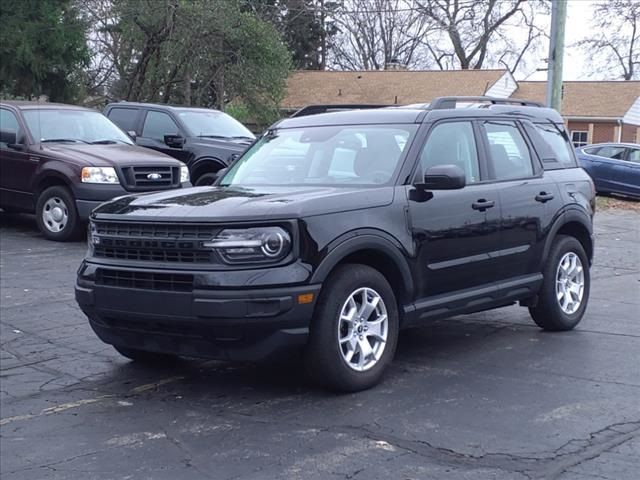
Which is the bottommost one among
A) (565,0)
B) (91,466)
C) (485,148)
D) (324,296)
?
(91,466)

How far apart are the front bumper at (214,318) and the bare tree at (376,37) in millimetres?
44935

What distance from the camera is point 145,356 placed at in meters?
6.89

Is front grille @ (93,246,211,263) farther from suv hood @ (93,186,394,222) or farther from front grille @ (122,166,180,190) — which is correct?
front grille @ (122,166,180,190)

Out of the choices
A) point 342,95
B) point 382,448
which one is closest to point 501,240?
point 382,448

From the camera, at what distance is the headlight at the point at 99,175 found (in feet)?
40.2

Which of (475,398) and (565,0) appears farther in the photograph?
(565,0)

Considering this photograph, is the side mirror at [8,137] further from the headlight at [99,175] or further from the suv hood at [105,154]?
the headlight at [99,175]

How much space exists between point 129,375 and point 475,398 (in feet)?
8.09

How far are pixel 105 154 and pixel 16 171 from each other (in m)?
1.47

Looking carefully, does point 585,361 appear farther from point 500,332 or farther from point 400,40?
point 400,40

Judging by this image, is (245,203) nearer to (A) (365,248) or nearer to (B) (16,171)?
(A) (365,248)

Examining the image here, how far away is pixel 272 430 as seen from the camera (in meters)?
5.39

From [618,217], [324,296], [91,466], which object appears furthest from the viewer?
[618,217]

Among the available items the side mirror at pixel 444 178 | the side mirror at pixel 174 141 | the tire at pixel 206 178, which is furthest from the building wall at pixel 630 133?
the side mirror at pixel 444 178
